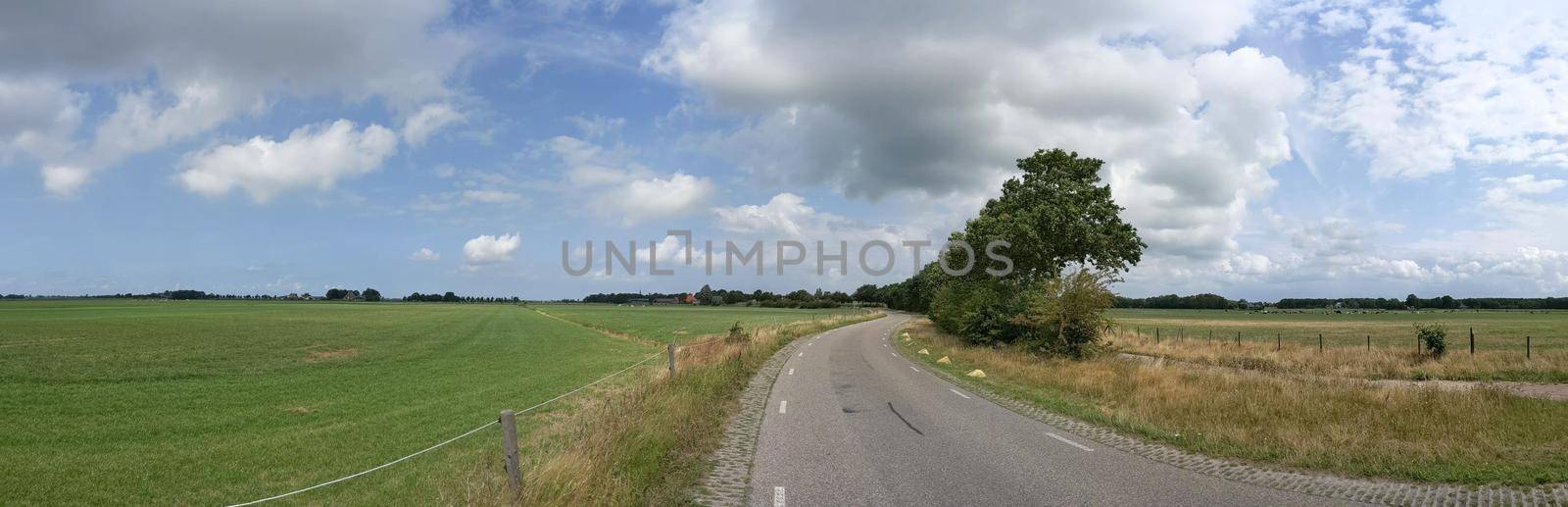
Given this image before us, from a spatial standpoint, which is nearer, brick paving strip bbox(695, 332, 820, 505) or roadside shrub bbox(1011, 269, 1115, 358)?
brick paving strip bbox(695, 332, 820, 505)

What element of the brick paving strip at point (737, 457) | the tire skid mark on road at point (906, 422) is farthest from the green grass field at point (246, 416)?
the tire skid mark on road at point (906, 422)

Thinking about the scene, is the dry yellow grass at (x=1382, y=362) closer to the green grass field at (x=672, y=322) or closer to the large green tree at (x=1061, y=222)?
the large green tree at (x=1061, y=222)

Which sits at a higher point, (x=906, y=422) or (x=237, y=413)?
(x=906, y=422)

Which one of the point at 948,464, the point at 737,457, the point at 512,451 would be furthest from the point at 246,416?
the point at 948,464

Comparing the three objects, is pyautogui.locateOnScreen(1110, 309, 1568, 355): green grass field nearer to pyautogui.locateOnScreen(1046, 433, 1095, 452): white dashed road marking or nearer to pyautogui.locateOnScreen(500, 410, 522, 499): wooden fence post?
pyautogui.locateOnScreen(1046, 433, 1095, 452): white dashed road marking

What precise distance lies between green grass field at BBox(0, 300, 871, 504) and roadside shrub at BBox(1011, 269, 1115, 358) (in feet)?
52.2

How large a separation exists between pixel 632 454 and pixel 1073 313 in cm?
2295

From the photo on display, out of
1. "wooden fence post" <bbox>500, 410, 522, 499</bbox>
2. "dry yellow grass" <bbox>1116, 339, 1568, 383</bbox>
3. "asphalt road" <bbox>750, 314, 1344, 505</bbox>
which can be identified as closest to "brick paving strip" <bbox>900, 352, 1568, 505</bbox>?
"asphalt road" <bbox>750, 314, 1344, 505</bbox>

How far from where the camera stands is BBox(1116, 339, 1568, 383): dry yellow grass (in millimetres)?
24547

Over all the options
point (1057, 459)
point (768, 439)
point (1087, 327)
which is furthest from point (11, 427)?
point (1087, 327)

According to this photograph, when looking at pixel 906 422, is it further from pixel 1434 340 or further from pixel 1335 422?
pixel 1434 340

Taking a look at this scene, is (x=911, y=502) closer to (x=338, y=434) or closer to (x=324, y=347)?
(x=338, y=434)

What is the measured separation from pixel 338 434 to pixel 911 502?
14.3 m

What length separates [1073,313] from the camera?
93.5 ft
